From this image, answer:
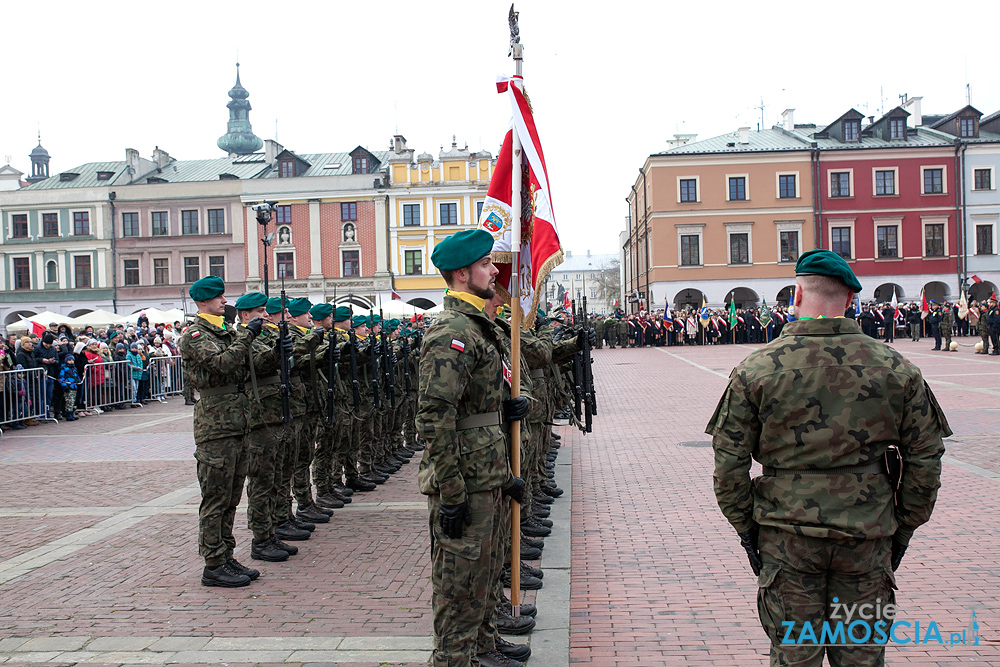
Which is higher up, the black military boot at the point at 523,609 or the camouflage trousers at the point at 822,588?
the camouflage trousers at the point at 822,588

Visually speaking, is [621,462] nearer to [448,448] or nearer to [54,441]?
[448,448]

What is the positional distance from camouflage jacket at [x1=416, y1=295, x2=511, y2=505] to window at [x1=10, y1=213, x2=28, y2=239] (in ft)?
204

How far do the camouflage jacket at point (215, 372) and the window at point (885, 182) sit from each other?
2014 inches

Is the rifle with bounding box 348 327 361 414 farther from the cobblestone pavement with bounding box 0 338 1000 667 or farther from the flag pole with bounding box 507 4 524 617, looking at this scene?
the flag pole with bounding box 507 4 524 617

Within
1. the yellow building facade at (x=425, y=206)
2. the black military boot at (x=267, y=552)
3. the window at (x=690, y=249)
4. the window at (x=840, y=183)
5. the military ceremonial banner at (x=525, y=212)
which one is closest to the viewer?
the military ceremonial banner at (x=525, y=212)

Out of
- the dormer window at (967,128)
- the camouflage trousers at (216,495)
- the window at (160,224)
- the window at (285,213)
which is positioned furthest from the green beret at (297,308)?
the dormer window at (967,128)

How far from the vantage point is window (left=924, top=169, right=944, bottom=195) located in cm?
4925

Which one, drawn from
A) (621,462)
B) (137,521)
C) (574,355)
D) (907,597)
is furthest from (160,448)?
(907,597)

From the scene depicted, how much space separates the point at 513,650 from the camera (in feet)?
14.5

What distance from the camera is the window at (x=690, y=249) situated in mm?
49938

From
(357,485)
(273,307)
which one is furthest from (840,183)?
(273,307)

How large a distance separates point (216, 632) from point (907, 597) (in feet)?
14.4

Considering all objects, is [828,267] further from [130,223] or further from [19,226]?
[19,226]

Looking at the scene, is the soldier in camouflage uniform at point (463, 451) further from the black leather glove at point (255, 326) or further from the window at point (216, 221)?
the window at point (216, 221)
